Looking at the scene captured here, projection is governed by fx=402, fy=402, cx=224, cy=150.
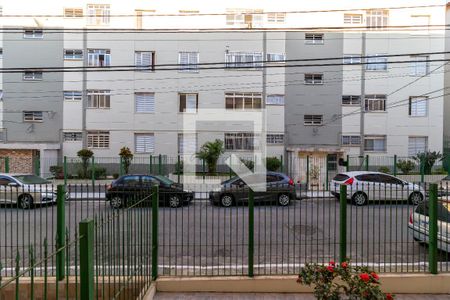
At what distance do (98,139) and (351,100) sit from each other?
17629 mm

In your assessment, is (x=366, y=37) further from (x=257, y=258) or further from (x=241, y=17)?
(x=257, y=258)

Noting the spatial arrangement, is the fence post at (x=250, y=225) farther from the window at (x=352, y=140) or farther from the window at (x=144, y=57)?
the window at (x=352, y=140)

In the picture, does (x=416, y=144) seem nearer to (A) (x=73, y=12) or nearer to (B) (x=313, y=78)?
(B) (x=313, y=78)

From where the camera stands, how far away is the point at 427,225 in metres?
6.32

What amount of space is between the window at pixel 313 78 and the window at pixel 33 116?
725 inches

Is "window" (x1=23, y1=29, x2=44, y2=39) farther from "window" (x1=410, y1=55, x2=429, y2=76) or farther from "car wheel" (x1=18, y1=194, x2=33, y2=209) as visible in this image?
"window" (x1=410, y1=55, x2=429, y2=76)

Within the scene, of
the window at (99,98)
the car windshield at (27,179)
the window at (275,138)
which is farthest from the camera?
the window at (275,138)

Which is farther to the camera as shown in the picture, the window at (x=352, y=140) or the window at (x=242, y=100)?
the window at (x=352, y=140)

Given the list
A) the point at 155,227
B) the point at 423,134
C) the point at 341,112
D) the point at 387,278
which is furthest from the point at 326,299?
the point at 423,134

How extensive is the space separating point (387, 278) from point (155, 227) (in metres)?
3.54

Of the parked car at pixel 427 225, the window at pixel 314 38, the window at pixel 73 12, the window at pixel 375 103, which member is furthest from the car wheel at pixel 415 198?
the window at pixel 73 12

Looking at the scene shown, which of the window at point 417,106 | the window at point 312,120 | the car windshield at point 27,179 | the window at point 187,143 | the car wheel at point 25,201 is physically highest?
the window at point 417,106

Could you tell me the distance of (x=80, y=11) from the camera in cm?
2766

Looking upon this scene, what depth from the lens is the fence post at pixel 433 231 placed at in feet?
19.8
